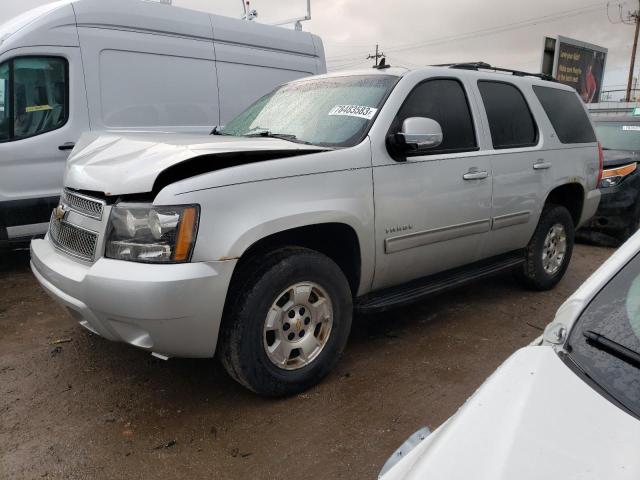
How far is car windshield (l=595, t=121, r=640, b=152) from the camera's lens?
7.48 metres

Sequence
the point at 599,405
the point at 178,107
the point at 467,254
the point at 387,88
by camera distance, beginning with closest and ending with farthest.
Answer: the point at 599,405 → the point at 387,88 → the point at 467,254 → the point at 178,107

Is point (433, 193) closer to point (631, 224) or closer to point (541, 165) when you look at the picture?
point (541, 165)

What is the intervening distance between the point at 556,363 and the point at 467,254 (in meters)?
2.49

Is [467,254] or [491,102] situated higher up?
[491,102]

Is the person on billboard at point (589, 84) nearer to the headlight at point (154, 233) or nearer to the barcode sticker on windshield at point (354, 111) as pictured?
the barcode sticker on windshield at point (354, 111)

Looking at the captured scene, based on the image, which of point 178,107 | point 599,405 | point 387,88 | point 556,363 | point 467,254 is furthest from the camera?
point 178,107

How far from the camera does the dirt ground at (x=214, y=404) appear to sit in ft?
7.76

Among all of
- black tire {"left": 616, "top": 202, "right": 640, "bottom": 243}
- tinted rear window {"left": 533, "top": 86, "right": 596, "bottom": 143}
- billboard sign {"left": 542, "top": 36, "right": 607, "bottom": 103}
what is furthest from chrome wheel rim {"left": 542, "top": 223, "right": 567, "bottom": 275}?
billboard sign {"left": 542, "top": 36, "right": 607, "bottom": 103}

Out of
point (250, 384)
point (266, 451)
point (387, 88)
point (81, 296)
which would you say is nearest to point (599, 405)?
point (266, 451)

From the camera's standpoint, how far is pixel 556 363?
137 cm

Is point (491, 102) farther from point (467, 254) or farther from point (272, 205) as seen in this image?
point (272, 205)

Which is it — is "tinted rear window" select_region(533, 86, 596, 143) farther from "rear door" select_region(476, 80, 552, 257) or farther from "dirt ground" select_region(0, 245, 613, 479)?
"dirt ground" select_region(0, 245, 613, 479)

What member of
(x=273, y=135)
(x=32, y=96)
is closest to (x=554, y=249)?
(x=273, y=135)

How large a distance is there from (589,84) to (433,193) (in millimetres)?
24558
